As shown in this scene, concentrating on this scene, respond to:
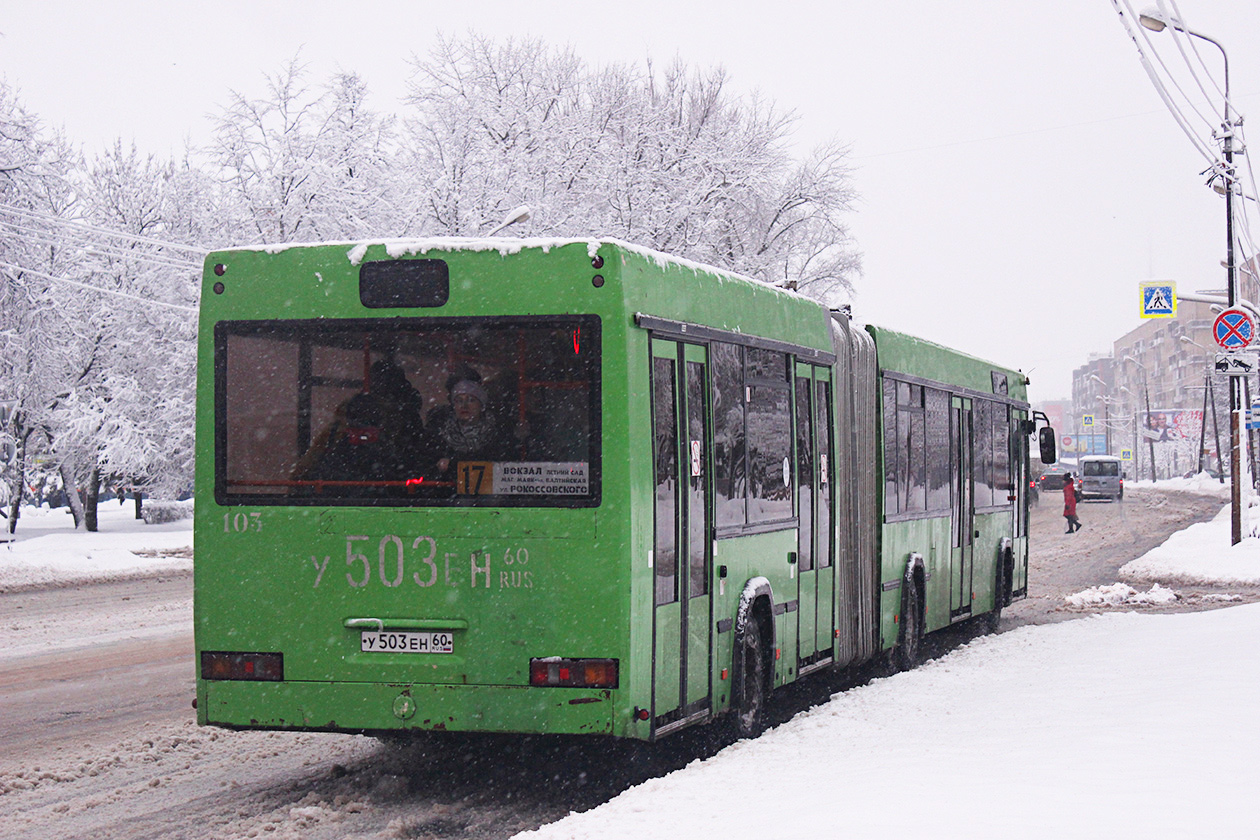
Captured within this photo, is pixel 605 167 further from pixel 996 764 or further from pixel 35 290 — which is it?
pixel 996 764

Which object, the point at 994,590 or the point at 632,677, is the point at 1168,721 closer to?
the point at 632,677

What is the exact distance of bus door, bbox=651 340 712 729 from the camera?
7.86m

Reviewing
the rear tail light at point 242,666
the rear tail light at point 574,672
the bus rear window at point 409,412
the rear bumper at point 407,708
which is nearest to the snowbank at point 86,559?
the rear tail light at point 242,666

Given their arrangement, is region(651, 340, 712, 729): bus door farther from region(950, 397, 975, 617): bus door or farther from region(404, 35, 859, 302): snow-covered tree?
region(404, 35, 859, 302): snow-covered tree

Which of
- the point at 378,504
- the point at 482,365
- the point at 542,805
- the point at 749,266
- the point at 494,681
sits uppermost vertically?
the point at 749,266

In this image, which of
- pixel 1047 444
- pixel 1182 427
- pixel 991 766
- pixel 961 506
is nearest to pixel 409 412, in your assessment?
pixel 991 766

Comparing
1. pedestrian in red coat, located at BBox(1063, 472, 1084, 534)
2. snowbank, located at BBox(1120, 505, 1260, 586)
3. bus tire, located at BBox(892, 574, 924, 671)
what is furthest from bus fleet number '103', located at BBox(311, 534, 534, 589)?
pedestrian in red coat, located at BBox(1063, 472, 1084, 534)

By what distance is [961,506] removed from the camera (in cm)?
1589

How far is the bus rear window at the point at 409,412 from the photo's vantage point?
7.52 metres

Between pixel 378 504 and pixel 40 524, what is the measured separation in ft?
182

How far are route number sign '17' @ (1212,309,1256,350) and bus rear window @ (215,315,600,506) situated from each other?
75.3 feet

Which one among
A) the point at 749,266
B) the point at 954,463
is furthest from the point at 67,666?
the point at 749,266

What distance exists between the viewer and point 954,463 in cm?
1546

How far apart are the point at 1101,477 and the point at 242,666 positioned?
69.6 metres
